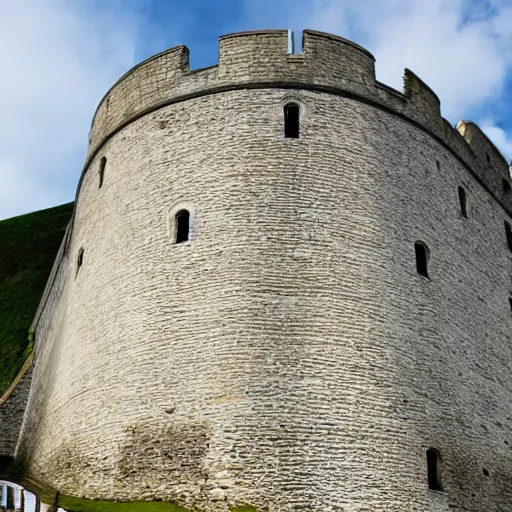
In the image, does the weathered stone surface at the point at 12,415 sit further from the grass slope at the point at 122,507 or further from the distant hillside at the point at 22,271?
the grass slope at the point at 122,507

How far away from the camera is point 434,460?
1288cm

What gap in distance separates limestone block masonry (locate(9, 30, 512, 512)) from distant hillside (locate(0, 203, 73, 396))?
5489mm

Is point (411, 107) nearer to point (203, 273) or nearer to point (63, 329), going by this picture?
point (203, 273)

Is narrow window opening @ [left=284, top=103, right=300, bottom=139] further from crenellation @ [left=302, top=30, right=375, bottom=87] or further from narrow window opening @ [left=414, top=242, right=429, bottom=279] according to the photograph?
narrow window opening @ [left=414, top=242, right=429, bottom=279]

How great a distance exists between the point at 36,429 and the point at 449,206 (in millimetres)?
9198

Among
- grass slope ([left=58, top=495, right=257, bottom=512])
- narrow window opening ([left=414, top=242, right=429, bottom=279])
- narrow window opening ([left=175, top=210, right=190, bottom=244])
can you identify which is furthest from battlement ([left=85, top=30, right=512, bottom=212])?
grass slope ([left=58, top=495, right=257, bottom=512])

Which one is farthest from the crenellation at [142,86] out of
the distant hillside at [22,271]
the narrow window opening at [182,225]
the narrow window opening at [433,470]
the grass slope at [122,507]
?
the narrow window opening at [433,470]

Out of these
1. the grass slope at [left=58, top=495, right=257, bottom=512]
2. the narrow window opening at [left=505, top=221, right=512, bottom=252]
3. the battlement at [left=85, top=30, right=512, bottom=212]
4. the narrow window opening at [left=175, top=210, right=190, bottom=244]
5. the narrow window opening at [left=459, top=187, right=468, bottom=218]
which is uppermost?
the battlement at [left=85, top=30, right=512, bottom=212]

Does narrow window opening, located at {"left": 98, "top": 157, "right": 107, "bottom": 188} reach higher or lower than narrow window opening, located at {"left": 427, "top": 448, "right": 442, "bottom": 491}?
higher

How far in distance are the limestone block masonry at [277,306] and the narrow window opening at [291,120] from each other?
0.47 ft

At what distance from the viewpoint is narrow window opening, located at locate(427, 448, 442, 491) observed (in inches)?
498

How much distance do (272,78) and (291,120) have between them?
2.86 feet

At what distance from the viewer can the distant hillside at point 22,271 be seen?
22.2 meters

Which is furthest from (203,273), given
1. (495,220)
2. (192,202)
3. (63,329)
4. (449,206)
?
(495,220)
